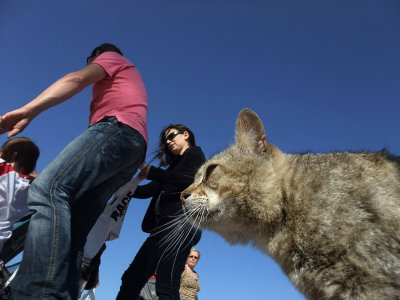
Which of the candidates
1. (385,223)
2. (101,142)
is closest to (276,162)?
(385,223)

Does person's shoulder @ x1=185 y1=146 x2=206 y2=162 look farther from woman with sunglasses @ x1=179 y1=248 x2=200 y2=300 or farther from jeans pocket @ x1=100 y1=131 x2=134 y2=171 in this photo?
woman with sunglasses @ x1=179 y1=248 x2=200 y2=300

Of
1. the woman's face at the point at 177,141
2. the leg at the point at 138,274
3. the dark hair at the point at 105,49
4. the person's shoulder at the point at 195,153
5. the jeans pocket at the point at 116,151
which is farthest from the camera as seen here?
the woman's face at the point at 177,141

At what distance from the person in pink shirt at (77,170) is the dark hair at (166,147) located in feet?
4.17

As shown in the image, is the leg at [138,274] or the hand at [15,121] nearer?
the hand at [15,121]

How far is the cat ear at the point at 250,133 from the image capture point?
336 centimetres

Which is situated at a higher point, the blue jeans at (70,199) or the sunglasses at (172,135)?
the sunglasses at (172,135)

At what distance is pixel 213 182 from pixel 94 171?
112cm

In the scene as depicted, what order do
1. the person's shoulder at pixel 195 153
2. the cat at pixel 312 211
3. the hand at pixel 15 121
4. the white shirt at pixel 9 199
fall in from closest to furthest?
1. the cat at pixel 312 211
2. the hand at pixel 15 121
3. the white shirt at pixel 9 199
4. the person's shoulder at pixel 195 153

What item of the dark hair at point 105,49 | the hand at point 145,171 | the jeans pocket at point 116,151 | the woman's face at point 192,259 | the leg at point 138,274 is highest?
the dark hair at point 105,49

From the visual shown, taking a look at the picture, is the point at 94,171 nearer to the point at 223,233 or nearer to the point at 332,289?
the point at 223,233

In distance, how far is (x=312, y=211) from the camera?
249cm

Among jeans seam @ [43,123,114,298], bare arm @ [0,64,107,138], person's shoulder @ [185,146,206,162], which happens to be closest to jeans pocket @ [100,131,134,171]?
jeans seam @ [43,123,114,298]

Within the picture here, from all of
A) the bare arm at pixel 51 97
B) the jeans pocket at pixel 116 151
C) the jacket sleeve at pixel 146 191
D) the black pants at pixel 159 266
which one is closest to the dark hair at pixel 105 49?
the bare arm at pixel 51 97

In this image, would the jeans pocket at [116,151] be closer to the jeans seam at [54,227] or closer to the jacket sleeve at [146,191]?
the jeans seam at [54,227]
